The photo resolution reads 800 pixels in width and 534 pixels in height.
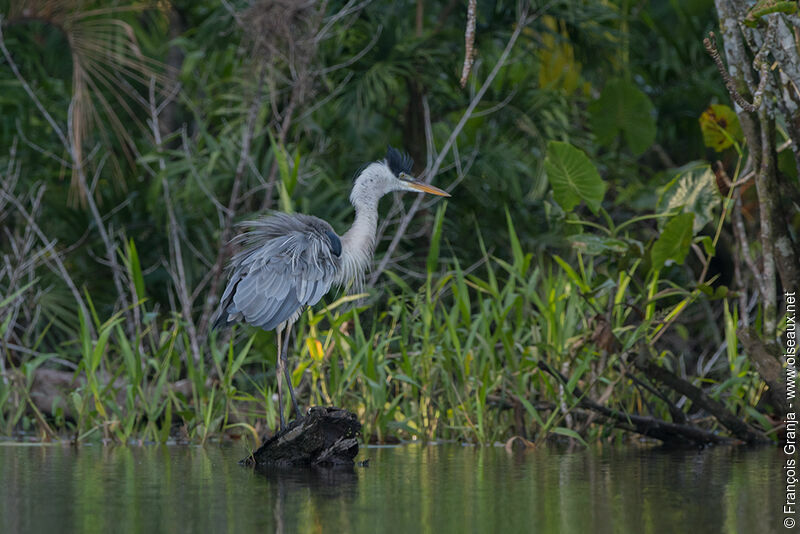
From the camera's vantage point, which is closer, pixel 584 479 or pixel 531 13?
pixel 584 479

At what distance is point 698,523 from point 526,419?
118 inches

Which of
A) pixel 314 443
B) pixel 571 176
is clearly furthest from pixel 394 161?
pixel 314 443

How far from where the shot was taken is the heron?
5.27 meters

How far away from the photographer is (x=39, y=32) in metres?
9.77

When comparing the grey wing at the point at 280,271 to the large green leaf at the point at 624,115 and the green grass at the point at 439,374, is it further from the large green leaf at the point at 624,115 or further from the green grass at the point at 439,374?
the large green leaf at the point at 624,115

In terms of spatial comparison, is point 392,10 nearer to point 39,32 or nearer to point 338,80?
point 338,80

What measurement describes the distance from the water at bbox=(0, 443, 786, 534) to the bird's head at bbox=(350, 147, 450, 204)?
1.49 meters

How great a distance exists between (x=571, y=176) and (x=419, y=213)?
2725 millimetres

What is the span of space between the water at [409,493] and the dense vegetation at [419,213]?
73 cm

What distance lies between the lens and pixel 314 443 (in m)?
4.84

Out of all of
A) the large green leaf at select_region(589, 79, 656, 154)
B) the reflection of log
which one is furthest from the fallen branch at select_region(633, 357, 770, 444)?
the large green leaf at select_region(589, 79, 656, 154)

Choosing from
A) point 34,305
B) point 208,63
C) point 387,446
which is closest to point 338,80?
point 208,63

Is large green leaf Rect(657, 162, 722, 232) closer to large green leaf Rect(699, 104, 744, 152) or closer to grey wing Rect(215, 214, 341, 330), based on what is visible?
large green leaf Rect(699, 104, 744, 152)

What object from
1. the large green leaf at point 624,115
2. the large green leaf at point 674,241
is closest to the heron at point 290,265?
the large green leaf at point 674,241
